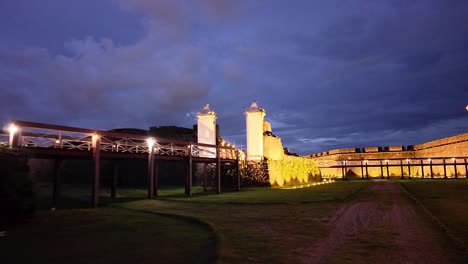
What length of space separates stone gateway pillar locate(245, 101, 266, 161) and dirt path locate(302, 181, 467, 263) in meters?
22.6

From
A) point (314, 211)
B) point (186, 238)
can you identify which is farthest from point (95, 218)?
point (314, 211)

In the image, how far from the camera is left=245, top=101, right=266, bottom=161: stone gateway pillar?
32.7m

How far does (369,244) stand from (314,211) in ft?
16.6

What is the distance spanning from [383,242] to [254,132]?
26324 mm

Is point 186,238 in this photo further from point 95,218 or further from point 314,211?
point 314,211

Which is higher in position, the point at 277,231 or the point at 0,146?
the point at 0,146

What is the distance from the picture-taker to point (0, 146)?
9.67 meters

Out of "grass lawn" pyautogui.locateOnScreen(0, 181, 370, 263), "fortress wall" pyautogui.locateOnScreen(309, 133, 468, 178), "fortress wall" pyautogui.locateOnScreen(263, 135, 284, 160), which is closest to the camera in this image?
"grass lawn" pyautogui.locateOnScreen(0, 181, 370, 263)

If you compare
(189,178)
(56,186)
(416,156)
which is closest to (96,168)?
(56,186)

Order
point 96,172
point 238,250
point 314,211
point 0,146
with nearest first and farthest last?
1. point 238,250
2. point 0,146
3. point 314,211
4. point 96,172

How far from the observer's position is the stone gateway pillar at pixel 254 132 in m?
32.7

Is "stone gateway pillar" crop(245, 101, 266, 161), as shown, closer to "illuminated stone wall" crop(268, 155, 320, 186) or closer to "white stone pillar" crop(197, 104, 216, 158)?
"illuminated stone wall" crop(268, 155, 320, 186)

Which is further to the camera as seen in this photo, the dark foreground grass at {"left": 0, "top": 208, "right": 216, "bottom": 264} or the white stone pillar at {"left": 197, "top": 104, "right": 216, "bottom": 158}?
the white stone pillar at {"left": 197, "top": 104, "right": 216, "bottom": 158}

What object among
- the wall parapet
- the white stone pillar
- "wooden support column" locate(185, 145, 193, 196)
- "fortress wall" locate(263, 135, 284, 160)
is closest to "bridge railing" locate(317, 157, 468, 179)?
the wall parapet
